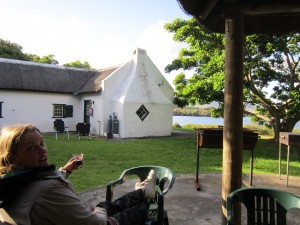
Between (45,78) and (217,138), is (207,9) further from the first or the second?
(45,78)

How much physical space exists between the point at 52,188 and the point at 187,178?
560 cm

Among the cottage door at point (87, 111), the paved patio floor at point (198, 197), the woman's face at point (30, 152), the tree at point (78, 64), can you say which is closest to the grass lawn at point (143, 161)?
the paved patio floor at point (198, 197)

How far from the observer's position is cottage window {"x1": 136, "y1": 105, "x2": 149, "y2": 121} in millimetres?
19344

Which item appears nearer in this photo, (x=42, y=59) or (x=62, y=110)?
(x=62, y=110)

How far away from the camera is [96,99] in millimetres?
20312

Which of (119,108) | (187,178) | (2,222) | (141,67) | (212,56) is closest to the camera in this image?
(2,222)

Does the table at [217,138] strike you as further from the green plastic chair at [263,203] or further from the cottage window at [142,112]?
the cottage window at [142,112]

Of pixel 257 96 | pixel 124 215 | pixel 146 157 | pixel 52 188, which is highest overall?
pixel 257 96

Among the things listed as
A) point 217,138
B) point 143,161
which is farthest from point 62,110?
point 217,138

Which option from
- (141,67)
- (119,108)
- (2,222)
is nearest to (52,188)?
(2,222)

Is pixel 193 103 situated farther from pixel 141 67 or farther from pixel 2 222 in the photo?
pixel 2 222

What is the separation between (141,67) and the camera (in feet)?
67.9

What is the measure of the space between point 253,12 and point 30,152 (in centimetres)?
294

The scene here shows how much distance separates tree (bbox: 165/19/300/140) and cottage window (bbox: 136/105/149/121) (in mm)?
3587
